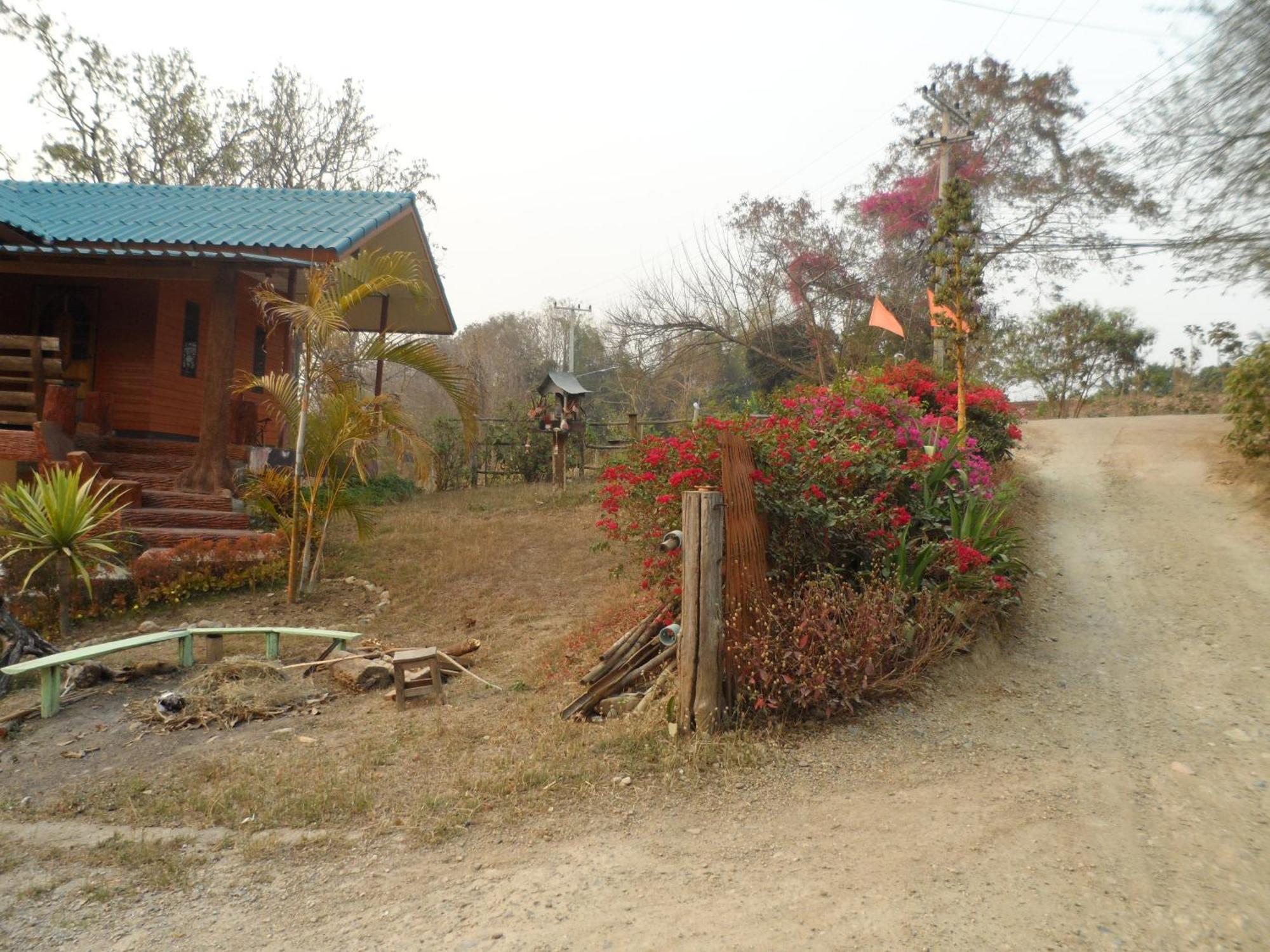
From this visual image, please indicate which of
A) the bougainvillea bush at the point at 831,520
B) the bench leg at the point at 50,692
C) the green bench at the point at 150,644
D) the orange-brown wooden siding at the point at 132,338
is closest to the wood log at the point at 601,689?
the bougainvillea bush at the point at 831,520

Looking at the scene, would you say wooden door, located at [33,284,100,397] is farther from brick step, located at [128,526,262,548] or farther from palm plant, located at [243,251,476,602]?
palm plant, located at [243,251,476,602]

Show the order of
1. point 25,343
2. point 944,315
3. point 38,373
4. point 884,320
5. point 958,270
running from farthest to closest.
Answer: point 884,320
point 944,315
point 958,270
point 38,373
point 25,343

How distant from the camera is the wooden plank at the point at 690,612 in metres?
5.17

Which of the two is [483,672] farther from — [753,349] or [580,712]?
[753,349]

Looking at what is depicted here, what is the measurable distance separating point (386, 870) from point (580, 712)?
79.8 inches

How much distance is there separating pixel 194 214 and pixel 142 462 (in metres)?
3.78

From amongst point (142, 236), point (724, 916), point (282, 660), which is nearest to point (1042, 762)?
point (724, 916)

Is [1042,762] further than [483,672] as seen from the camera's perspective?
No

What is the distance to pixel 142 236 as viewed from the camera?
11398mm

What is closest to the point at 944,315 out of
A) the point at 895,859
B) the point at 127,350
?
the point at 895,859

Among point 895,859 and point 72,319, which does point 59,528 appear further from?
point 895,859

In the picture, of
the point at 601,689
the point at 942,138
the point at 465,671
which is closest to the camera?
the point at 601,689

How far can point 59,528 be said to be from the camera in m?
8.13

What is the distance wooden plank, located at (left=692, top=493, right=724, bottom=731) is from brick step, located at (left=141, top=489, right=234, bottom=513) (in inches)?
305
